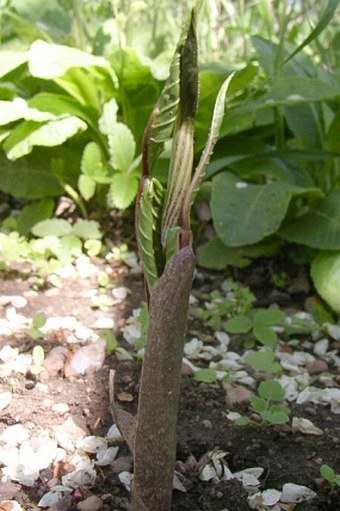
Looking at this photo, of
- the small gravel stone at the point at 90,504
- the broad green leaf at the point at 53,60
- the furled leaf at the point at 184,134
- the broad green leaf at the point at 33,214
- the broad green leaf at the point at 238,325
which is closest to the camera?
the furled leaf at the point at 184,134

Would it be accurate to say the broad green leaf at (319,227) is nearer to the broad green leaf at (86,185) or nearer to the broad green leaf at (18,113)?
the broad green leaf at (86,185)

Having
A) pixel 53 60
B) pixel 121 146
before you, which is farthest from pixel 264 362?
pixel 53 60

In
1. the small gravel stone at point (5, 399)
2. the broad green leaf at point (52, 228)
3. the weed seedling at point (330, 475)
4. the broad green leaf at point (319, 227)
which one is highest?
the broad green leaf at point (319, 227)

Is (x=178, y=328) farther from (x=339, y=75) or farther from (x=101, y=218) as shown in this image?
(x=339, y=75)

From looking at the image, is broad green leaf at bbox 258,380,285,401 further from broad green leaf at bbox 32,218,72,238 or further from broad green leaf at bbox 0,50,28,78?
broad green leaf at bbox 0,50,28,78

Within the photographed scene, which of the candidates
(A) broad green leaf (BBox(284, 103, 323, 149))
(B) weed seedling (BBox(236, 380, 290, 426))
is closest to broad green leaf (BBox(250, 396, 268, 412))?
(B) weed seedling (BBox(236, 380, 290, 426))

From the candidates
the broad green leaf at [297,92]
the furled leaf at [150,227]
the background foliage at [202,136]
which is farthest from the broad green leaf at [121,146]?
the furled leaf at [150,227]

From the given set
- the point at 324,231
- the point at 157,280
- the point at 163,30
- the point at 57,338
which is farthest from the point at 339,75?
the point at 157,280
